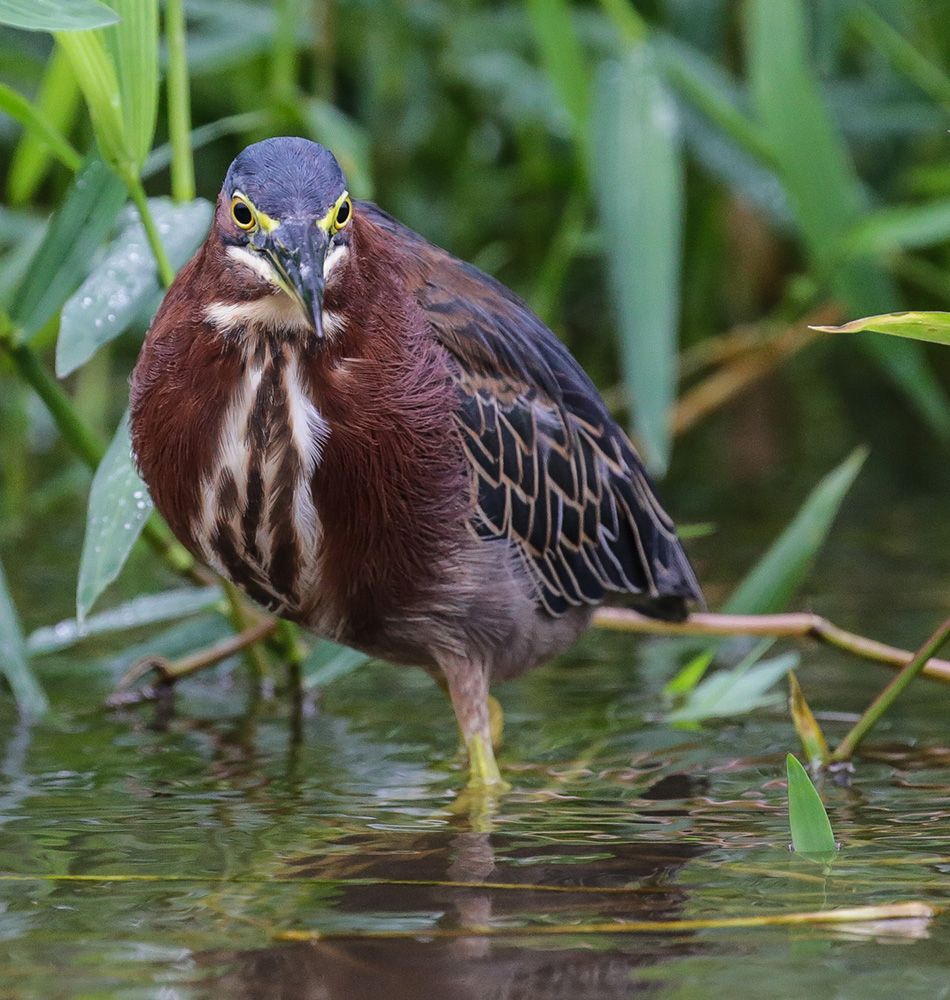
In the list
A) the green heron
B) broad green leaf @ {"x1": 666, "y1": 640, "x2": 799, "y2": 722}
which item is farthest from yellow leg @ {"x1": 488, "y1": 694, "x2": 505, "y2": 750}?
broad green leaf @ {"x1": 666, "y1": 640, "x2": 799, "y2": 722}

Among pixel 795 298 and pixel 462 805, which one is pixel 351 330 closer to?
pixel 462 805

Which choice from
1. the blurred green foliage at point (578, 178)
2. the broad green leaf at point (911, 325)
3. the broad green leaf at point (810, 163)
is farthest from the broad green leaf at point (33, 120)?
the broad green leaf at point (810, 163)

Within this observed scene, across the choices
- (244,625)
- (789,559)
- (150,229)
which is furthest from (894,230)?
(150,229)

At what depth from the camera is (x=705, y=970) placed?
2.81 meters

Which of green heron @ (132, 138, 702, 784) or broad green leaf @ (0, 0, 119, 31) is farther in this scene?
green heron @ (132, 138, 702, 784)

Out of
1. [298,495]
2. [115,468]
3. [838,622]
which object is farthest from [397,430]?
[838,622]

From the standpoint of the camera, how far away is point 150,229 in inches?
157

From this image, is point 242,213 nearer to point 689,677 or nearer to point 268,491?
point 268,491

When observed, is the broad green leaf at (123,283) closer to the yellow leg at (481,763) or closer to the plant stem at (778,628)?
the yellow leg at (481,763)

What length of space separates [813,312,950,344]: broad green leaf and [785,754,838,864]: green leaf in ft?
2.68

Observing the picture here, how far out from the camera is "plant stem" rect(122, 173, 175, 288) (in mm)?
3893

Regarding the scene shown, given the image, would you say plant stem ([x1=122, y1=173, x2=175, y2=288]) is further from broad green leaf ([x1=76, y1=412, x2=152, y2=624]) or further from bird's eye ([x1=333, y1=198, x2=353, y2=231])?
bird's eye ([x1=333, y1=198, x2=353, y2=231])

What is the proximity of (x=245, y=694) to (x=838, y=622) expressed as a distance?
6.54ft

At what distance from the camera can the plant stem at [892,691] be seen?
3.57m
